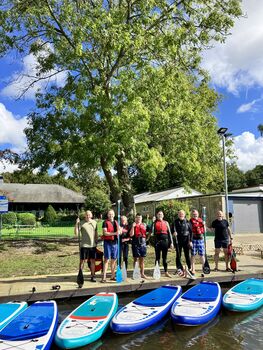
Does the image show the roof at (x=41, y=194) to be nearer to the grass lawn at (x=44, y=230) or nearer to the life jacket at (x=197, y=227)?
the grass lawn at (x=44, y=230)

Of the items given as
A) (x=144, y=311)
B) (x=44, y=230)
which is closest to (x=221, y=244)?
(x=144, y=311)

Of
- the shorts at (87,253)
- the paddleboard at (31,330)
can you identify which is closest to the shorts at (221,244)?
the shorts at (87,253)

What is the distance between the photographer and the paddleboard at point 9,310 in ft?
22.4

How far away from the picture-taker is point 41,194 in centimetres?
4800

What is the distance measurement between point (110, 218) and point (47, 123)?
825 cm

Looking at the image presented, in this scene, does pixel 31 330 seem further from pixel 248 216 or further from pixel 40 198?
pixel 40 198

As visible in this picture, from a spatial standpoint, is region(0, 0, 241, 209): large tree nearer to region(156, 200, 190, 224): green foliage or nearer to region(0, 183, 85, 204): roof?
region(156, 200, 190, 224): green foliage

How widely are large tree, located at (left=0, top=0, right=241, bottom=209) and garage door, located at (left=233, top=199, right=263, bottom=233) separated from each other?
11.1 meters

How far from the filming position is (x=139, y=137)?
1398cm

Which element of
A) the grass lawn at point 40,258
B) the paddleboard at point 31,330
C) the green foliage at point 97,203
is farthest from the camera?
the green foliage at point 97,203

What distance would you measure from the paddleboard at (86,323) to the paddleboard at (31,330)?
212 millimetres

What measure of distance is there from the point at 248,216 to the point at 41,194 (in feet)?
95.3

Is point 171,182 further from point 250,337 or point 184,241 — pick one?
point 250,337

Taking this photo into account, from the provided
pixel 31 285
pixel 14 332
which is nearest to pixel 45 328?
pixel 14 332
